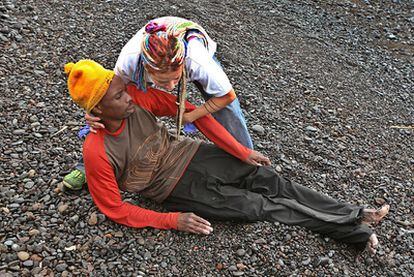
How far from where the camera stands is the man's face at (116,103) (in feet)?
9.71

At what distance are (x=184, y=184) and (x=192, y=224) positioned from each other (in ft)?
1.06

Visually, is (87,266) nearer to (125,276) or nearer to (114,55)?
(125,276)

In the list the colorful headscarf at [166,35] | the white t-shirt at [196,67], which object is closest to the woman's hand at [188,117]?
the white t-shirt at [196,67]

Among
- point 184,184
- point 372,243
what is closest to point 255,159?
point 184,184

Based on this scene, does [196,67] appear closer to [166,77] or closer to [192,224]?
[166,77]

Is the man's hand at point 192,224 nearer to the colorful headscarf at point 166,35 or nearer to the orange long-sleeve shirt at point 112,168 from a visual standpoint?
the orange long-sleeve shirt at point 112,168

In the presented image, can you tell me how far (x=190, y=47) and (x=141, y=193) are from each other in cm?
104

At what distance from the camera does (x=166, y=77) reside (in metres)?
2.97

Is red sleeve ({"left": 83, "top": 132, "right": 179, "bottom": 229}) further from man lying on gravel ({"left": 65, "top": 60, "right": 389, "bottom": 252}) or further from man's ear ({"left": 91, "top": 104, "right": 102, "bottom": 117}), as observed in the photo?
man's ear ({"left": 91, "top": 104, "right": 102, "bottom": 117})

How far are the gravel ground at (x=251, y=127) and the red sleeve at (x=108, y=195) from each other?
0.09m

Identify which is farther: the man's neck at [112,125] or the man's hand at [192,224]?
the man's hand at [192,224]

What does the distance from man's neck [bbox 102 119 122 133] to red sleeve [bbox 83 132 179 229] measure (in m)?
0.06

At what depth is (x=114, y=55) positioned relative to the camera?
18.2 feet

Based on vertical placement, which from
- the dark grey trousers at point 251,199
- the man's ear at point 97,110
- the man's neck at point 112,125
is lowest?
the dark grey trousers at point 251,199
